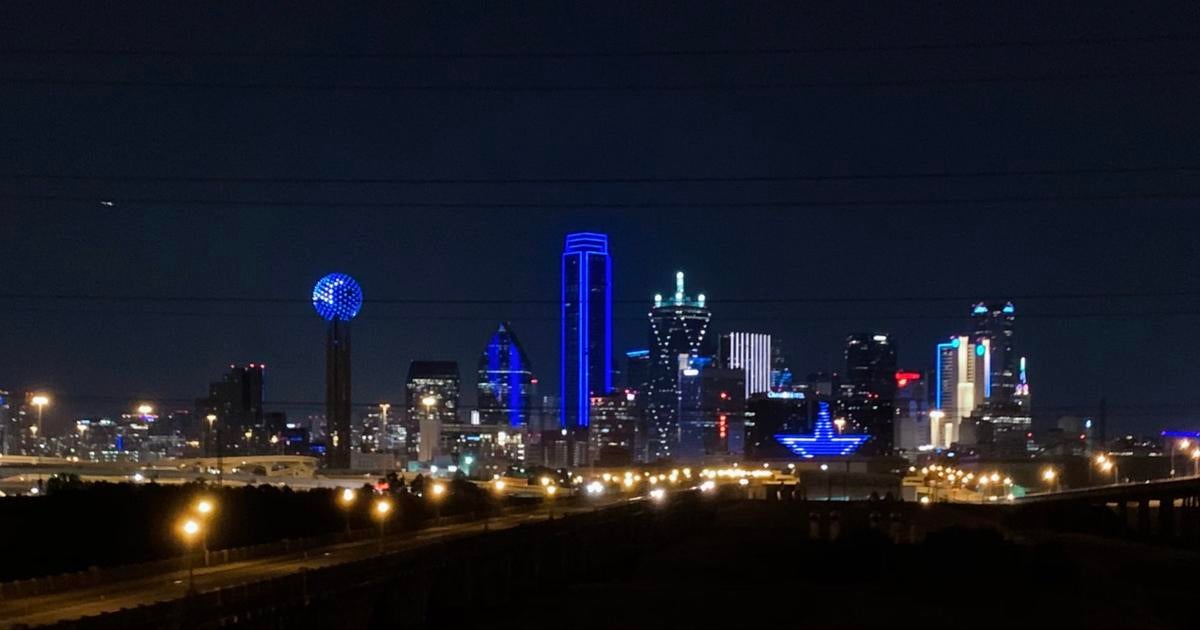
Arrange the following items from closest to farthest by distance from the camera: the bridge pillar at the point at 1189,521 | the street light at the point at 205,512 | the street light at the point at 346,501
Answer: the street light at the point at 205,512 < the street light at the point at 346,501 < the bridge pillar at the point at 1189,521

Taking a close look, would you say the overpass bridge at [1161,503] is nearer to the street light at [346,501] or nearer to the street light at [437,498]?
the street light at [437,498]

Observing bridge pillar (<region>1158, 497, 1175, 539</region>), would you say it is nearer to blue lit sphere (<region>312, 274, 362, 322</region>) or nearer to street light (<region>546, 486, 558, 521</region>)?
street light (<region>546, 486, 558, 521</region>)

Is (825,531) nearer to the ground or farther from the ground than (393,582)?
nearer to the ground

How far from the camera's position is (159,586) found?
54.9 metres

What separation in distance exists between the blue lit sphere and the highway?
105m

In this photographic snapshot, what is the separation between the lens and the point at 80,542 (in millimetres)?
72125

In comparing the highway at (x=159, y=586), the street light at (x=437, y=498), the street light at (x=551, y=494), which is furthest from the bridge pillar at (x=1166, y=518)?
the highway at (x=159, y=586)

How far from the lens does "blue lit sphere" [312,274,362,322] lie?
184375mm

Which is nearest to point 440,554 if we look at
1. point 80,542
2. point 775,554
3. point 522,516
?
point 80,542

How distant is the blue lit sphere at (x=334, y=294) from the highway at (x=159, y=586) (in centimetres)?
10510

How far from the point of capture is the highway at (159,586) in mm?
45463

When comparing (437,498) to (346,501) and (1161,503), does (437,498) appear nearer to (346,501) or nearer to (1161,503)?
(346,501)

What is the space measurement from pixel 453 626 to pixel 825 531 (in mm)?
57257

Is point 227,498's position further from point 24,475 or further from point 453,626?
point 24,475
